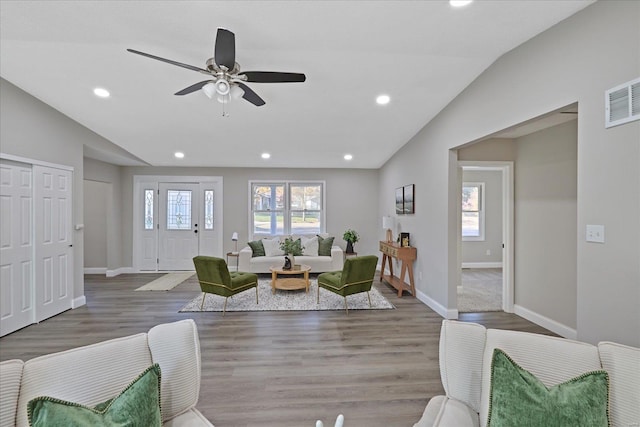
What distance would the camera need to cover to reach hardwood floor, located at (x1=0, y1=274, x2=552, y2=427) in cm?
209

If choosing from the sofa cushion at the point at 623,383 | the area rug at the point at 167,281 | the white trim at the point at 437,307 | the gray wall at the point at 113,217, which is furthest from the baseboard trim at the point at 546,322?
the gray wall at the point at 113,217

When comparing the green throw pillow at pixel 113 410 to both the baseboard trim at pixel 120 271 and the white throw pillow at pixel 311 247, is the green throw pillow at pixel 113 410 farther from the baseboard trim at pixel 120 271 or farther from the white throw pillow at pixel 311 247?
the baseboard trim at pixel 120 271

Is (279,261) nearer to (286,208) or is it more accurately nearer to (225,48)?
(286,208)

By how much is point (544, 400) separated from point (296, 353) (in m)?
2.28

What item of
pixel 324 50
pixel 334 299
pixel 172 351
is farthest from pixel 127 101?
pixel 334 299

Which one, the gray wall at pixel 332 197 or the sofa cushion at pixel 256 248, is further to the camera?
the gray wall at pixel 332 197

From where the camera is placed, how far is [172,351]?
4.07 ft

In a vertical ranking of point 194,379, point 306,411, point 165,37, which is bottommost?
point 306,411

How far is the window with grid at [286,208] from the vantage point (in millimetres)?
7098

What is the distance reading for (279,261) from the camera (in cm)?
614

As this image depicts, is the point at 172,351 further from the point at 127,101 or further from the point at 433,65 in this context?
the point at 127,101

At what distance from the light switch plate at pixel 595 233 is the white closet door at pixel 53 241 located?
19.0 ft

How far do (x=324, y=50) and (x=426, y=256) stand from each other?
323 centimetres

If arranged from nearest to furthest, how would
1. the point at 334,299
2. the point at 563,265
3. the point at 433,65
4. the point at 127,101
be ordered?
the point at 433,65, the point at 563,265, the point at 127,101, the point at 334,299
